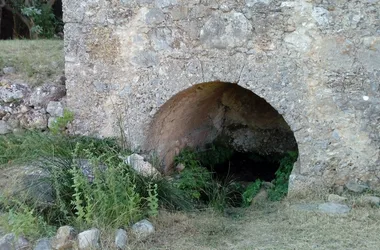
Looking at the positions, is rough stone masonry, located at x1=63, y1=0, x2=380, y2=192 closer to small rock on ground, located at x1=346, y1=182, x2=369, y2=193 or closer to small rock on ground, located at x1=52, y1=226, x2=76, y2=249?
small rock on ground, located at x1=346, y1=182, x2=369, y2=193

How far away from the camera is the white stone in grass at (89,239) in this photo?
14.5 ft

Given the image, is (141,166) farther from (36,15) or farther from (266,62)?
(36,15)

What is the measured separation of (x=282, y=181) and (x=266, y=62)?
1415 mm

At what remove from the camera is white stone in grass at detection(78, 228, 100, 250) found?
4414 millimetres

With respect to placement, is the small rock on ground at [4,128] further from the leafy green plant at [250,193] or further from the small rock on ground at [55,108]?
the leafy green plant at [250,193]

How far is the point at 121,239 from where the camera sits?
14.7 ft

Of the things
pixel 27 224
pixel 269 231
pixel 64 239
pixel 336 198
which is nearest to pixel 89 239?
pixel 64 239

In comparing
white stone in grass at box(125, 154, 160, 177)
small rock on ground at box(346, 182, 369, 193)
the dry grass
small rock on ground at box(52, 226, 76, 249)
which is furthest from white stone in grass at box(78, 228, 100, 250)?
the dry grass

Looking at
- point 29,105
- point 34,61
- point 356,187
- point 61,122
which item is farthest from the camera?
point 34,61

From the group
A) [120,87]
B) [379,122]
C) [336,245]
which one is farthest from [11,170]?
[379,122]

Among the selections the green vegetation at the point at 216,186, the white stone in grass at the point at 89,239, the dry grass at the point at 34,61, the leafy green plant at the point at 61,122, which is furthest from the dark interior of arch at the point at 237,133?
the white stone in grass at the point at 89,239

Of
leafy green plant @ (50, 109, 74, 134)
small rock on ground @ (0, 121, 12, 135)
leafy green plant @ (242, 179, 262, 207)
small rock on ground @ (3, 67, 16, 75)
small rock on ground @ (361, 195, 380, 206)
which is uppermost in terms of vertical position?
small rock on ground @ (3, 67, 16, 75)

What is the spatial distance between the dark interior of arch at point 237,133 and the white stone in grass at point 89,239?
248cm

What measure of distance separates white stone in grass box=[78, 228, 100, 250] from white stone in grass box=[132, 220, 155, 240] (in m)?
0.31
